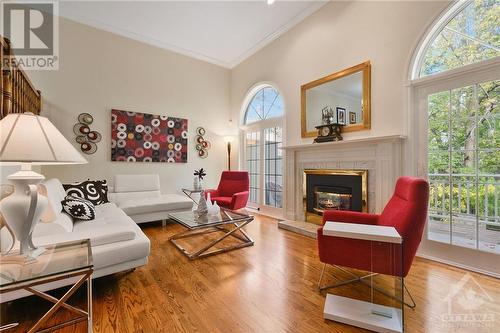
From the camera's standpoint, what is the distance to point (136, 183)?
419 centimetres

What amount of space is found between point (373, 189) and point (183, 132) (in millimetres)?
3898

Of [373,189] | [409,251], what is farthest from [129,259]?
[373,189]

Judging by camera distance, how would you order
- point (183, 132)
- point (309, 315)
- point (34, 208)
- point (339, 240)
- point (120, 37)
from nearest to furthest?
point (34, 208) < point (309, 315) < point (339, 240) < point (120, 37) < point (183, 132)

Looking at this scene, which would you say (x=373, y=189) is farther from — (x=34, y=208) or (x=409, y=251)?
(x=34, y=208)

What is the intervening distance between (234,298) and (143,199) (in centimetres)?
281

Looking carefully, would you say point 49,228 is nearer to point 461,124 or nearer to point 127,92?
point 127,92

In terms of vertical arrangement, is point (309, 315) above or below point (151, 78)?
below

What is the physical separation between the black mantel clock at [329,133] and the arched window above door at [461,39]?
1.07m

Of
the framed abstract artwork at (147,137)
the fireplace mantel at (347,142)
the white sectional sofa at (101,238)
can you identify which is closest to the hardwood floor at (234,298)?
the white sectional sofa at (101,238)

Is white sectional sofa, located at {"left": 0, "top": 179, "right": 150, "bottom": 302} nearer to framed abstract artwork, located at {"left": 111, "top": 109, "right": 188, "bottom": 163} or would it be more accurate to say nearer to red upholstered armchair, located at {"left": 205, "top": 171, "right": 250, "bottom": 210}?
red upholstered armchair, located at {"left": 205, "top": 171, "right": 250, "bottom": 210}

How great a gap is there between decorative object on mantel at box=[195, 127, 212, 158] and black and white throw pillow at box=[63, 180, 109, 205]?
217cm

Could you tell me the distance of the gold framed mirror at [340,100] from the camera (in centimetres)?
304

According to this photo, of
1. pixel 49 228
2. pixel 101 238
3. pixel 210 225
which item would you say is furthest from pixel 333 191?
pixel 49 228

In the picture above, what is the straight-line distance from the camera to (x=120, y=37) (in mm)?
4344
